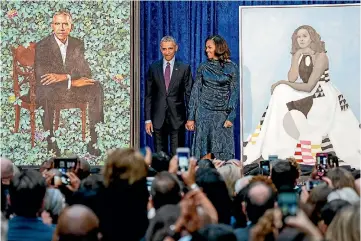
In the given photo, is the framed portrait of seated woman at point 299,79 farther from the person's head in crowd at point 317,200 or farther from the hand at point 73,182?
the person's head in crowd at point 317,200

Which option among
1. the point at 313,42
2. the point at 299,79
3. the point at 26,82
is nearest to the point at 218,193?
the point at 299,79

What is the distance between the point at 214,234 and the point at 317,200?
1276 millimetres

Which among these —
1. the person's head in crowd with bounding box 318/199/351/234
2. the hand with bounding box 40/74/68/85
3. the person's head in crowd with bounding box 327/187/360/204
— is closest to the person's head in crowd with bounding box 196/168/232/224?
the person's head in crowd with bounding box 327/187/360/204

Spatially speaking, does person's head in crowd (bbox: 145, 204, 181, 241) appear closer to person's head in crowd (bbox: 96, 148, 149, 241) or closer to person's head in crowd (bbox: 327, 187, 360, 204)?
person's head in crowd (bbox: 96, 148, 149, 241)

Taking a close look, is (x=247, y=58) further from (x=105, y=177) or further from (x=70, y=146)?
(x=105, y=177)

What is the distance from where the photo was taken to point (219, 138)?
1052 cm

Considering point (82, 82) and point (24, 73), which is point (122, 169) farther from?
point (24, 73)

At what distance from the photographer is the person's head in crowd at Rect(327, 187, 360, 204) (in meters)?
4.28

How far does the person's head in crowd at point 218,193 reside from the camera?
453 cm

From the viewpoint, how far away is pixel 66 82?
35.3 ft

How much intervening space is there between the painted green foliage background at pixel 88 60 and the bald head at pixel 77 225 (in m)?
7.54

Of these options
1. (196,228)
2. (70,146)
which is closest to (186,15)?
(70,146)

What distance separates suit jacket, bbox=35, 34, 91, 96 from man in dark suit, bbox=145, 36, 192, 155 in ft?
3.05

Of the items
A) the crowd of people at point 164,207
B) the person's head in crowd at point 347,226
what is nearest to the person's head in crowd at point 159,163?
the crowd of people at point 164,207
